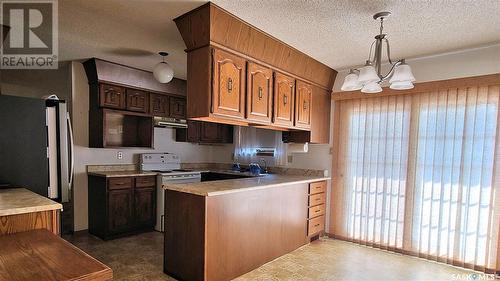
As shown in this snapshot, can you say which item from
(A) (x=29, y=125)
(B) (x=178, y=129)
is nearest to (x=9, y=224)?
(A) (x=29, y=125)

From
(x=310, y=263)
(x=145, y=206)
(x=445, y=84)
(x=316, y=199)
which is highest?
(x=445, y=84)

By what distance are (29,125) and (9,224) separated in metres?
0.98

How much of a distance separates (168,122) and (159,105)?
1.06 feet

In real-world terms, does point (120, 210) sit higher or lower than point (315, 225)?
higher

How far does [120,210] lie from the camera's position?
362 cm

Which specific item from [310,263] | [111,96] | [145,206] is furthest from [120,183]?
[310,263]

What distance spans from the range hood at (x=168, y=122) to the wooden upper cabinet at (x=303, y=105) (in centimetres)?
218

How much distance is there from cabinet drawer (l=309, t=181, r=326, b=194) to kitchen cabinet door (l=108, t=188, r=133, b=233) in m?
2.54

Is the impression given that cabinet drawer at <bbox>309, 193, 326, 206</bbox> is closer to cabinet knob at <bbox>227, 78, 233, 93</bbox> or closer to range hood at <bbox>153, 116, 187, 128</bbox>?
cabinet knob at <bbox>227, 78, 233, 93</bbox>

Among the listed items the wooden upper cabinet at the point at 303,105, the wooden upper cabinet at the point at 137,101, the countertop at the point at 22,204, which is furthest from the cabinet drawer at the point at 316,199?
the countertop at the point at 22,204

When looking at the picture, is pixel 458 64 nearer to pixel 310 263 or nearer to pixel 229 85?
pixel 229 85

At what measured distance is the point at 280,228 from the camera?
10.3 feet

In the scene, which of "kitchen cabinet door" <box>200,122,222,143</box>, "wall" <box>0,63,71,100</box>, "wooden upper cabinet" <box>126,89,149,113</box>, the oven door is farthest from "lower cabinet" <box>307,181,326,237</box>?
"wall" <box>0,63,71,100</box>

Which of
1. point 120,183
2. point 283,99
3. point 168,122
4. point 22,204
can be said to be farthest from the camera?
point 168,122
